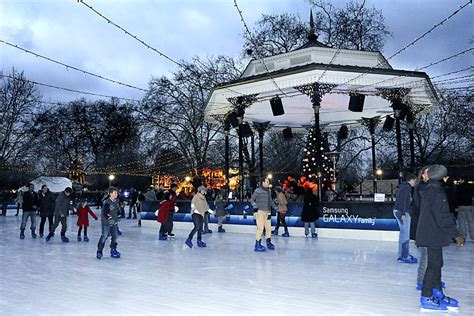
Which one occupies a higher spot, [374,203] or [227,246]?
[374,203]

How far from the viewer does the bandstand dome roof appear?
14.4 m

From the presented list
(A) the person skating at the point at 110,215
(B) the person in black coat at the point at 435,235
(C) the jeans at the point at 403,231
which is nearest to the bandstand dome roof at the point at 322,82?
(A) the person skating at the point at 110,215

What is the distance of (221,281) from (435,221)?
3.14 meters

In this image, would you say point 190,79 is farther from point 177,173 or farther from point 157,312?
point 157,312

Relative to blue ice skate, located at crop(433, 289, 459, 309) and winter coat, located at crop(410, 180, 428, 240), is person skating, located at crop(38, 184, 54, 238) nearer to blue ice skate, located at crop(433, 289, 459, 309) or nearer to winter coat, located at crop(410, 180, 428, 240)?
winter coat, located at crop(410, 180, 428, 240)

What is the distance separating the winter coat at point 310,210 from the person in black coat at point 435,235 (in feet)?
26.7

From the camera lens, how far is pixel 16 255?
9.59 meters

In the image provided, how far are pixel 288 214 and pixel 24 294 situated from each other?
9793 mm

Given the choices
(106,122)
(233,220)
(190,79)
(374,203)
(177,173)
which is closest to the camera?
(374,203)

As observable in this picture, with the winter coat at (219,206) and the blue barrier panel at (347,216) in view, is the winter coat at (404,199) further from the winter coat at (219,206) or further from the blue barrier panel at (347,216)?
the winter coat at (219,206)

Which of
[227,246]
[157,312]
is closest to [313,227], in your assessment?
[227,246]

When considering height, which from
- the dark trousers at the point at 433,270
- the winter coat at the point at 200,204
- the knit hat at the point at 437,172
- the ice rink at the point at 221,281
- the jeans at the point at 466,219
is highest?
the knit hat at the point at 437,172

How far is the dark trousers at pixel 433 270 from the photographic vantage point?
4676mm

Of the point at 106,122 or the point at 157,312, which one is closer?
the point at 157,312
